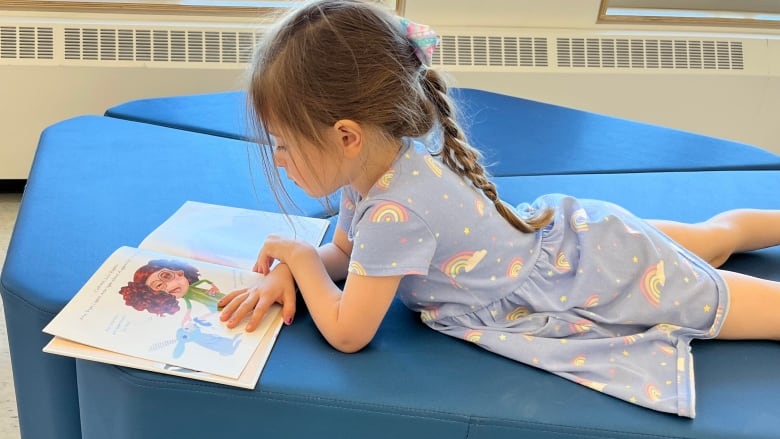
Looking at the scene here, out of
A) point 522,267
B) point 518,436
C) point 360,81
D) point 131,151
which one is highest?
point 360,81

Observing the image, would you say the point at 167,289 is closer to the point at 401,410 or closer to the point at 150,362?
the point at 150,362

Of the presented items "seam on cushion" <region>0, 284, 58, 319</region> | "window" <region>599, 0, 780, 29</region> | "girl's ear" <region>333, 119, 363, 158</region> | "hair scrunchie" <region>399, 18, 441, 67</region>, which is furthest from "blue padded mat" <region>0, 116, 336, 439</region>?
"window" <region>599, 0, 780, 29</region>

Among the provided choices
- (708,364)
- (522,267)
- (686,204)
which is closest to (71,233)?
(522,267)

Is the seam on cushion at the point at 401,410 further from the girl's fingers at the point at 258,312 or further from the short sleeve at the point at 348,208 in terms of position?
the short sleeve at the point at 348,208

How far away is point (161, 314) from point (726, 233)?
0.93m

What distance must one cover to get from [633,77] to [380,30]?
1612 millimetres

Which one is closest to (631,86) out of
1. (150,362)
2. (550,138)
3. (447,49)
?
(447,49)

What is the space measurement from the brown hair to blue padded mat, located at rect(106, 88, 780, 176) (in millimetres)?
636

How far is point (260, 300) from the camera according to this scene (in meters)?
1.11

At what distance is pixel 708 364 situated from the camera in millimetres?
1127

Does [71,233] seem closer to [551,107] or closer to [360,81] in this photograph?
[360,81]

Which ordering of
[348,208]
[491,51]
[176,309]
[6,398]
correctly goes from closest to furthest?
[176,309]
[348,208]
[6,398]
[491,51]

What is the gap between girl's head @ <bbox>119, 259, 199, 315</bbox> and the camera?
1104 millimetres

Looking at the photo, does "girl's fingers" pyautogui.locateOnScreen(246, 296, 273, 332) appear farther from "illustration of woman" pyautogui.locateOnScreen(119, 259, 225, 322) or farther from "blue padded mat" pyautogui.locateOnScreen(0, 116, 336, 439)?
"blue padded mat" pyautogui.locateOnScreen(0, 116, 336, 439)
